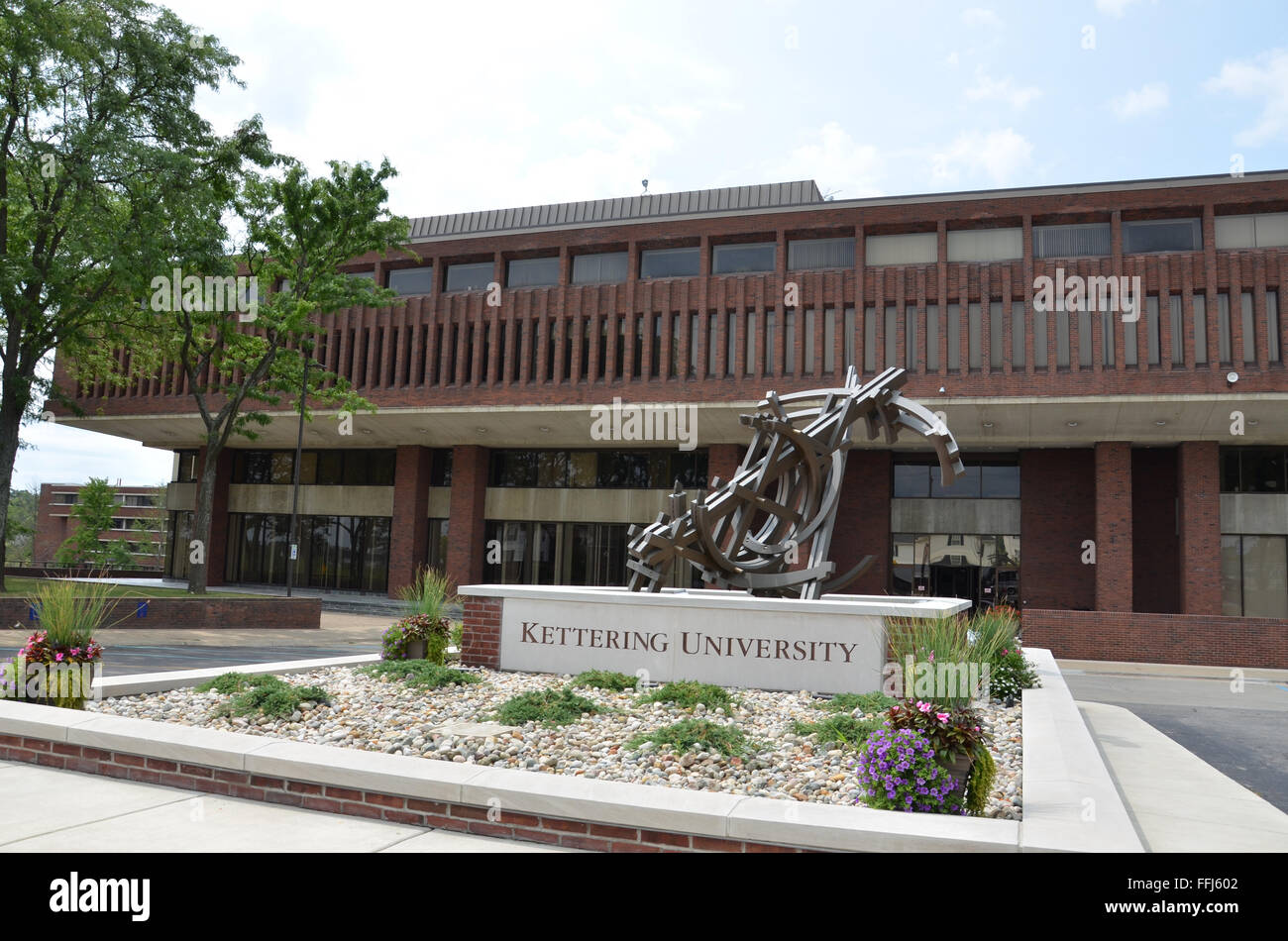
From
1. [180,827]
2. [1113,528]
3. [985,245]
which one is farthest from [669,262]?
[180,827]

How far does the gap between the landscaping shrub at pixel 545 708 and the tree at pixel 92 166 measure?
57.9ft

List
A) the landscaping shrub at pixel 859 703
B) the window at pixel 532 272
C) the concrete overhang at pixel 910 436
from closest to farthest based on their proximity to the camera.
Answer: the landscaping shrub at pixel 859 703 → the concrete overhang at pixel 910 436 → the window at pixel 532 272

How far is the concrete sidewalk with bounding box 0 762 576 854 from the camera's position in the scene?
4.99 metres

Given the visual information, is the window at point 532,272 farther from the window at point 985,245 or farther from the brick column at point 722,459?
the window at point 985,245

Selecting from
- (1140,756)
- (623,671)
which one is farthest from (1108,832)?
(623,671)

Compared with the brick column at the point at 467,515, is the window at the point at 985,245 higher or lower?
higher

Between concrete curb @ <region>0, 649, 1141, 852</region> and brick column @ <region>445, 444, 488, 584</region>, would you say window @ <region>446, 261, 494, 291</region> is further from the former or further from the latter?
concrete curb @ <region>0, 649, 1141, 852</region>

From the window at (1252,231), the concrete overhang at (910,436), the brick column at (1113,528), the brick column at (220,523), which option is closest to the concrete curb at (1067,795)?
the concrete overhang at (910,436)

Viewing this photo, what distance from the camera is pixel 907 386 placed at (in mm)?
28172

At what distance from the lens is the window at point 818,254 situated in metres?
29.7

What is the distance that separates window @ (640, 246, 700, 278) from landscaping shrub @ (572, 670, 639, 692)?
22.2 meters

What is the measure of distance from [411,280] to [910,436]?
1937cm
